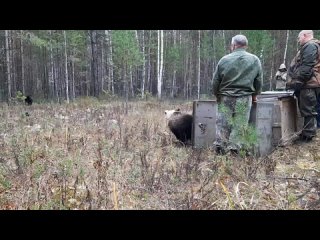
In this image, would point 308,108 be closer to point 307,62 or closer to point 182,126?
point 307,62

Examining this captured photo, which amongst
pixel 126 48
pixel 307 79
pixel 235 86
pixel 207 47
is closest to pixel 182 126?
pixel 235 86

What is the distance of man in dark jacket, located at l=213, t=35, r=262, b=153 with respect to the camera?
5.50 metres

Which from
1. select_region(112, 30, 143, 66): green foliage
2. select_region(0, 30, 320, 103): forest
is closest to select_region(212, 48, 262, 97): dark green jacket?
select_region(0, 30, 320, 103): forest

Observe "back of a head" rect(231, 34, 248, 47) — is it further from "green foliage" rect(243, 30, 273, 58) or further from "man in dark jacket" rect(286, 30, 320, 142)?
"green foliage" rect(243, 30, 273, 58)

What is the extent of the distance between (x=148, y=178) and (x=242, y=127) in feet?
5.19

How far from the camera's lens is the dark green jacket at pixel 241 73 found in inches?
218

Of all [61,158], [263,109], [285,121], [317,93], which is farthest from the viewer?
[317,93]

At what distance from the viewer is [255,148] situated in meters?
5.35

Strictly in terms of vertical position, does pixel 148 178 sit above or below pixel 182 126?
below

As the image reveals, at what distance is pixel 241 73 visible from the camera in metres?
5.54
